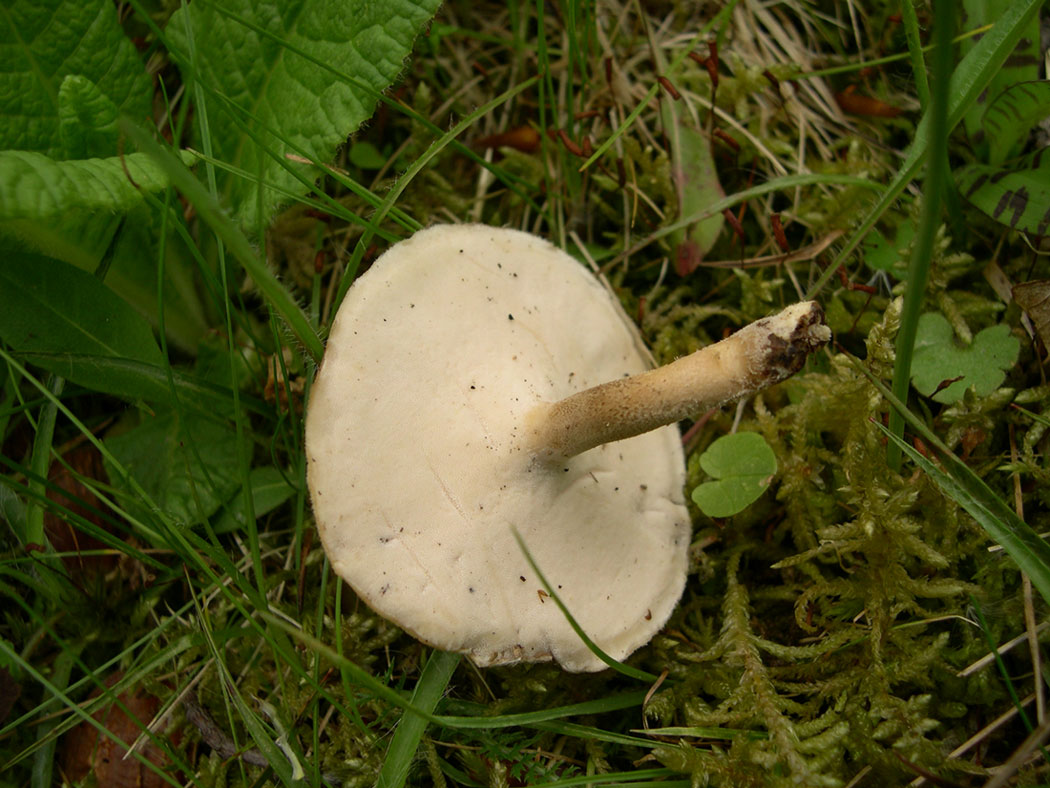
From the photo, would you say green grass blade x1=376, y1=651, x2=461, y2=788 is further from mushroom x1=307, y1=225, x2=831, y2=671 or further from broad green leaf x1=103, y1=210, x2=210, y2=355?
broad green leaf x1=103, y1=210, x2=210, y2=355

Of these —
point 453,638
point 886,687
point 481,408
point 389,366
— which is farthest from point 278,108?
point 886,687

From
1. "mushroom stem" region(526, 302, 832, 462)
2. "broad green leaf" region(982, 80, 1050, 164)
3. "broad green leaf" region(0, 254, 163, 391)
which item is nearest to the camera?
"mushroom stem" region(526, 302, 832, 462)

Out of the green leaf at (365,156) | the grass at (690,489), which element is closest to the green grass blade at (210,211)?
the grass at (690,489)

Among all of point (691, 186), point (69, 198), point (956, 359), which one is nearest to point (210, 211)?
point (69, 198)

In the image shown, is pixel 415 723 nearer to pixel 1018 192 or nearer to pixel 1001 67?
pixel 1018 192

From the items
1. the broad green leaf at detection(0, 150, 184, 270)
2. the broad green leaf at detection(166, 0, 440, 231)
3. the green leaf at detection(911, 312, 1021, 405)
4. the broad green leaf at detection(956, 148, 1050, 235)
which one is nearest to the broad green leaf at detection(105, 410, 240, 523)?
the broad green leaf at detection(0, 150, 184, 270)

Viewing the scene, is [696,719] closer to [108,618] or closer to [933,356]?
[933,356]

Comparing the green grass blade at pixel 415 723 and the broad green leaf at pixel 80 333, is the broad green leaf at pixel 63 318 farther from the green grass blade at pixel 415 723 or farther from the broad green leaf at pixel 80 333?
the green grass blade at pixel 415 723

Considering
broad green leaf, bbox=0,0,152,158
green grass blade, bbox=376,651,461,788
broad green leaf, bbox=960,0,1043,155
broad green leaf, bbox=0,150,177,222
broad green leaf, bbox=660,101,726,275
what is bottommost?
green grass blade, bbox=376,651,461,788
